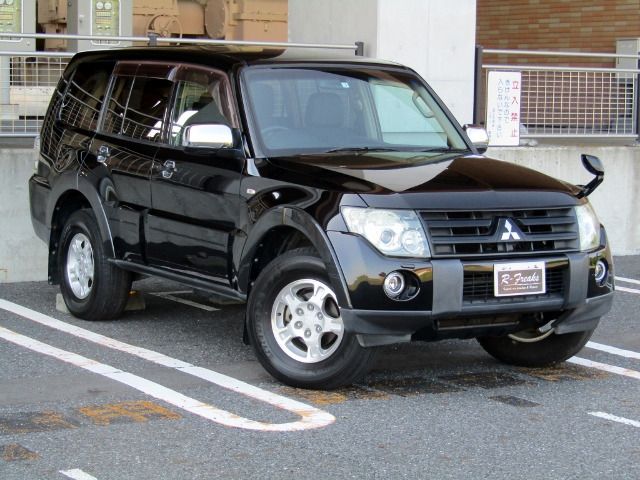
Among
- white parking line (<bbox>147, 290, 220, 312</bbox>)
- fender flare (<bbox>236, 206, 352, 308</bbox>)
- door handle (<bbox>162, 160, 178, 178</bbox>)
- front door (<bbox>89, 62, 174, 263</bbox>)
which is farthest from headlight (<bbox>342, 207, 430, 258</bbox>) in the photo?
white parking line (<bbox>147, 290, 220, 312</bbox>)

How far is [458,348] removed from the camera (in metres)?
8.52

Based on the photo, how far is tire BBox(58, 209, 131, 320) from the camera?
29.1 feet

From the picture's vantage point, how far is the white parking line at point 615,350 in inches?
332

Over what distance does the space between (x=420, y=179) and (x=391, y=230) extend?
0.50m

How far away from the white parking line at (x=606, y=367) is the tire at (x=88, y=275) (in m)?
3.12

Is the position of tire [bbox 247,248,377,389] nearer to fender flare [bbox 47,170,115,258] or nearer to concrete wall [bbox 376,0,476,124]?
fender flare [bbox 47,170,115,258]

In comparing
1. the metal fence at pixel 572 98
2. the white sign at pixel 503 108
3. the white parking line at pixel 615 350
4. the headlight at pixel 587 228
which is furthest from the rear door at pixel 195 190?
the white sign at pixel 503 108

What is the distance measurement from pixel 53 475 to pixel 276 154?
9.04 ft

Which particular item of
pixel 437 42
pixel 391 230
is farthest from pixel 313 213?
pixel 437 42

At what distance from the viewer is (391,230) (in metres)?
6.78

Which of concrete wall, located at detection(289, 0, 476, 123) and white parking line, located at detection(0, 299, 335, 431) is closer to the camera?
white parking line, located at detection(0, 299, 335, 431)

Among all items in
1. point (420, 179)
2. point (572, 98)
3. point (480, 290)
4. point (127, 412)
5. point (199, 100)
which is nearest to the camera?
point (127, 412)

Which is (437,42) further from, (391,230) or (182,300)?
(391,230)

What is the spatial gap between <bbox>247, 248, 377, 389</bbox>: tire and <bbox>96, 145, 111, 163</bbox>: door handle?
2026mm
